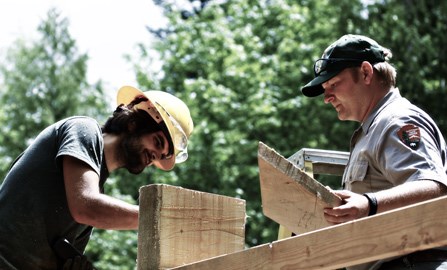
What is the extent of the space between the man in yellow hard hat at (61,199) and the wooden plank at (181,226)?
484 millimetres

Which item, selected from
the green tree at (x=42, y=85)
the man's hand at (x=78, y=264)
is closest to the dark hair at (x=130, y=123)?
the man's hand at (x=78, y=264)

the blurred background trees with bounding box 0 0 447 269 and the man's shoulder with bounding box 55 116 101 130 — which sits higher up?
the man's shoulder with bounding box 55 116 101 130

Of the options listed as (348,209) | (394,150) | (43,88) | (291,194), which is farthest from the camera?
(43,88)

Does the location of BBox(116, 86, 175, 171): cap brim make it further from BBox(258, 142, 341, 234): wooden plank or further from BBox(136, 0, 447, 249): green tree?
BBox(136, 0, 447, 249): green tree

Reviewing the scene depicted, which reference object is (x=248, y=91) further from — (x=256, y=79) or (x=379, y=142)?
(x=379, y=142)

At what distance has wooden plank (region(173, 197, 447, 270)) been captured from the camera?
2.45 meters

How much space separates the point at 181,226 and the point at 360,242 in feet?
2.95

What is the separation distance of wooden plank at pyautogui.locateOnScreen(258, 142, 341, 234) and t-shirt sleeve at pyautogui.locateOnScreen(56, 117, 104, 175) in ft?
2.85

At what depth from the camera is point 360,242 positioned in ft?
8.57

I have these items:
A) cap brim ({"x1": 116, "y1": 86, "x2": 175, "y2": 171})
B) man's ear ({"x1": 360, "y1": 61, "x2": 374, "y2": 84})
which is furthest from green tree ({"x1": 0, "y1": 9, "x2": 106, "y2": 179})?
man's ear ({"x1": 360, "y1": 61, "x2": 374, "y2": 84})

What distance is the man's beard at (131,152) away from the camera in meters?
4.32

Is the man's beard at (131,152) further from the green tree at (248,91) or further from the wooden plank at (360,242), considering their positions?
the green tree at (248,91)

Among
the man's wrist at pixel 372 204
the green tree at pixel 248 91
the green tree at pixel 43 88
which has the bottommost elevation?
the green tree at pixel 43 88

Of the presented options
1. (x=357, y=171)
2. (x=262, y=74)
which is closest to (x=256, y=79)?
(x=262, y=74)
